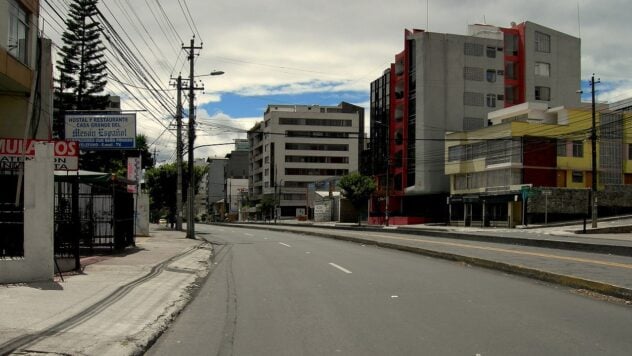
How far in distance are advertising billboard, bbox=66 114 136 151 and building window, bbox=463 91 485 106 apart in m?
57.4

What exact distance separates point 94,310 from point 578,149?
5607 centimetres

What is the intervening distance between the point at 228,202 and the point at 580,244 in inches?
5549

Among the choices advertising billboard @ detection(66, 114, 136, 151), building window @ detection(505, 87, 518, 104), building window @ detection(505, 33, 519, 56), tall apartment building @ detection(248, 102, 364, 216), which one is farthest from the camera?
tall apartment building @ detection(248, 102, 364, 216)

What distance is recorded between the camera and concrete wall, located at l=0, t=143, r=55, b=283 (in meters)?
11.4

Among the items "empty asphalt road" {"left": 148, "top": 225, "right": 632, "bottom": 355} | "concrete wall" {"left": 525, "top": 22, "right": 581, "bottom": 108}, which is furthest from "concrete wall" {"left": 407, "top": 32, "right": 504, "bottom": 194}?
"empty asphalt road" {"left": 148, "top": 225, "right": 632, "bottom": 355}

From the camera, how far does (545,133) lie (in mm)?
56594

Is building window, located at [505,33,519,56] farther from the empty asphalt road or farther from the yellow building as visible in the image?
the empty asphalt road

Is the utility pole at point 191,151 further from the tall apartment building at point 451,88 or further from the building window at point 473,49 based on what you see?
the building window at point 473,49

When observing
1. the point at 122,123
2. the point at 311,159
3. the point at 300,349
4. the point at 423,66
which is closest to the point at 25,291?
the point at 300,349

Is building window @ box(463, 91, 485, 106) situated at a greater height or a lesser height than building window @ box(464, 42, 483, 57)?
lesser

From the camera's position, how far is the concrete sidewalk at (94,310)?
703 centimetres

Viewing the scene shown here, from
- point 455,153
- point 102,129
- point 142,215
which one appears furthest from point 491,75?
point 102,129

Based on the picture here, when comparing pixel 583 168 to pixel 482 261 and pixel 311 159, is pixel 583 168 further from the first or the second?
pixel 311 159

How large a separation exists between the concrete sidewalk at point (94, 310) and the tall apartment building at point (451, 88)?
60.7 m
